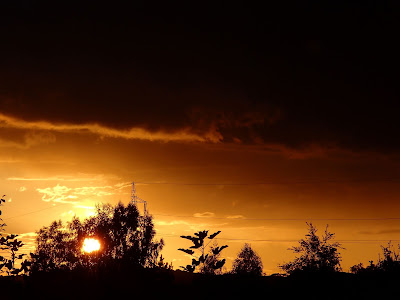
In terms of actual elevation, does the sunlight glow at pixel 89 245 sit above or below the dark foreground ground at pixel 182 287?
above

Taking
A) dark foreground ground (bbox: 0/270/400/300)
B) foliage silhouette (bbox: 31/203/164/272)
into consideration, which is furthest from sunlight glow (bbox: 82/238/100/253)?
dark foreground ground (bbox: 0/270/400/300)

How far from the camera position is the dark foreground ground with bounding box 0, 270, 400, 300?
107 ft

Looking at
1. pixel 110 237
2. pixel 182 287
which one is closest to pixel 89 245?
pixel 110 237

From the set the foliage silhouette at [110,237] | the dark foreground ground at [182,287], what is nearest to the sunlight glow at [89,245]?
the foliage silhouette at [110,237]

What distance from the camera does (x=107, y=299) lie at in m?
33.2

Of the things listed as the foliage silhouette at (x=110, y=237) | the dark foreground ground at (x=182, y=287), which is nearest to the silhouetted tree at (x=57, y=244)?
the foliage silhouette at (x=110, y=237)

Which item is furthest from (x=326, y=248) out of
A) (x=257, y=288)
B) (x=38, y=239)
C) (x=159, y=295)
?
(x=38, y=239)

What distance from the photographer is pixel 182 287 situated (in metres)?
33.7

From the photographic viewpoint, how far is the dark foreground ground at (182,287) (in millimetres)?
32750

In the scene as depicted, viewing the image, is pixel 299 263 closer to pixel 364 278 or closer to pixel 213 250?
pixel 364 278

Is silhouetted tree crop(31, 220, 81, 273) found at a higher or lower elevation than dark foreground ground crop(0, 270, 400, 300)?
higher

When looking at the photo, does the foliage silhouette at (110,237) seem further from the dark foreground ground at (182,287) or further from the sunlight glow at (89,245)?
the dark foreground ground at (182,287)

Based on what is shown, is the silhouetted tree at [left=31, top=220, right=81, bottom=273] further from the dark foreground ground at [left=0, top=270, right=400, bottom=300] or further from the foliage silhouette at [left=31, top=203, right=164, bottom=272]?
the dark foreground ground at [left=0, top=270, right=400, bottom=300]

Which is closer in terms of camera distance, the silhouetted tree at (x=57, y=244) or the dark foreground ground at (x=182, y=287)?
the dark foreground ground at (x=182, y=287)
